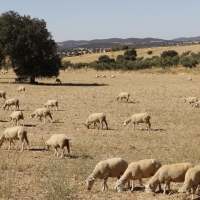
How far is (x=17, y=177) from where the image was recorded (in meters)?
12.2

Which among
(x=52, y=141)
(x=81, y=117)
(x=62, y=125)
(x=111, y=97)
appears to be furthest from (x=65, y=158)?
(x=111, y=97)

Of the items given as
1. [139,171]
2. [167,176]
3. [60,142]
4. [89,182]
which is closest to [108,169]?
[89,182]

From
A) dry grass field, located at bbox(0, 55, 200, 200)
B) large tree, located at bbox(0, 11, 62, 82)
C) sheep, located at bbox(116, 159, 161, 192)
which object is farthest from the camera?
large tree, located at bbox(0, 11, 62, 82)

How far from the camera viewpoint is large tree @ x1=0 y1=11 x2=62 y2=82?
50188 mm

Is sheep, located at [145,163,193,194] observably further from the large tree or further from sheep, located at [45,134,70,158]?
the large tree

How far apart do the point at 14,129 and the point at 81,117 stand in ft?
29.2

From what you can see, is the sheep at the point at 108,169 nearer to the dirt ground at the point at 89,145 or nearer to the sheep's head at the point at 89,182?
the sheep's head at the point at 89,182

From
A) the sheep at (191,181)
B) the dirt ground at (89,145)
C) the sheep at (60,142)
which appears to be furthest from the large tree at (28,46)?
the sheep at (191,181)

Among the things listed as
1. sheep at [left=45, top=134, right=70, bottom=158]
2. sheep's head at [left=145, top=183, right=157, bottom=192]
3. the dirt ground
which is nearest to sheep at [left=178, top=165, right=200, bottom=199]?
the dirt ground

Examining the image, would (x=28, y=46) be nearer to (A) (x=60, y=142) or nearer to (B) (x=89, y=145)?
(B) (x=89, y=145)

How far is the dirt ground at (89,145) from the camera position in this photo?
35.7ft

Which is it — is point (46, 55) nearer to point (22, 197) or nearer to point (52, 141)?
point (52, 141)

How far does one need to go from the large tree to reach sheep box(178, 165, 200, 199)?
41756mm

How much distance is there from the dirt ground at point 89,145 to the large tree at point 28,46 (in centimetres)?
1597
